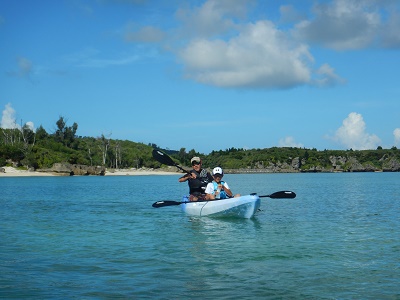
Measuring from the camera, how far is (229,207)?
18.7m

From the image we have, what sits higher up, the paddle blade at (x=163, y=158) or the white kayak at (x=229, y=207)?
the paddle blade at (x=163, y=158)

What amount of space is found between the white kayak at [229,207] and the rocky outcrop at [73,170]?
83564mm

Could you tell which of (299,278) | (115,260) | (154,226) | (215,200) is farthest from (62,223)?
(299,278)

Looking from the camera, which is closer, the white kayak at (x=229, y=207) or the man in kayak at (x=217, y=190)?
the white kayak at (x=229, y=207)

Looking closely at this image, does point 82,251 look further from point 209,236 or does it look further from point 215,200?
point 215,200

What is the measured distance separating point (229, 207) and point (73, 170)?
8942 centimetres

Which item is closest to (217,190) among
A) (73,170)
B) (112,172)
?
(73,170)

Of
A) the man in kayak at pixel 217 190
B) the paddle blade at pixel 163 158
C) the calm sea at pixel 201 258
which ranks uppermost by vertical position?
the paddle blade at pixel 163 158

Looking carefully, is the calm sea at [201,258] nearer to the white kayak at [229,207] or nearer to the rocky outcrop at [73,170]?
the white kayak at [229,207]

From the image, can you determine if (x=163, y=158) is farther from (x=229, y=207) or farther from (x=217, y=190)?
(x=229, y=207)

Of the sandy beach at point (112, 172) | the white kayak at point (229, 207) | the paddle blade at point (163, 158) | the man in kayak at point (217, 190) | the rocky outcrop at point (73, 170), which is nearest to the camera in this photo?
the white kayak at point (229, 207)

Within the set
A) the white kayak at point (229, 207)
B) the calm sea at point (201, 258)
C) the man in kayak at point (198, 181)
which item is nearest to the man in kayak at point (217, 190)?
the white kayak at point (229, 207)

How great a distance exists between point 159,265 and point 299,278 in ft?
10.4

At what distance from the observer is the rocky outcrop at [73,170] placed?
9895 cm
